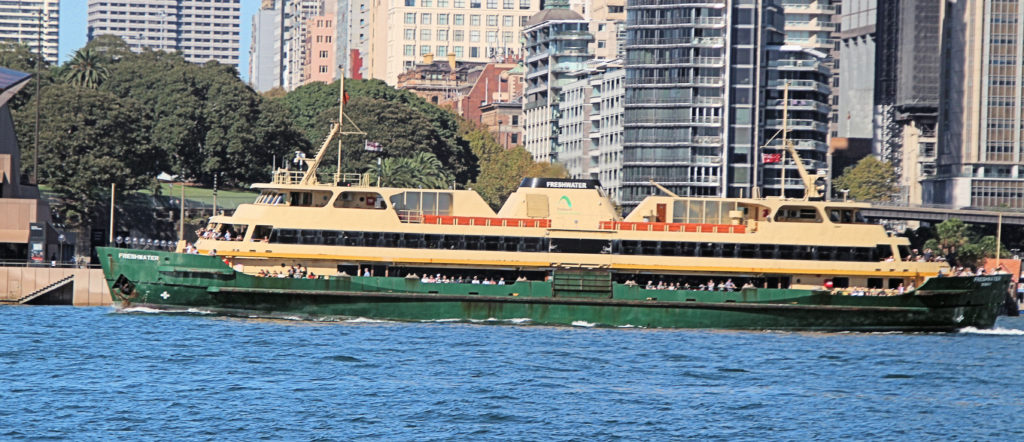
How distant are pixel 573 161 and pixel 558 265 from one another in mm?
116006

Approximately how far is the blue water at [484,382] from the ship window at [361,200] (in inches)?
215

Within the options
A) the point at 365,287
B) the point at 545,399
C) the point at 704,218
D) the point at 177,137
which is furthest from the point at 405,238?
the point at 177,137

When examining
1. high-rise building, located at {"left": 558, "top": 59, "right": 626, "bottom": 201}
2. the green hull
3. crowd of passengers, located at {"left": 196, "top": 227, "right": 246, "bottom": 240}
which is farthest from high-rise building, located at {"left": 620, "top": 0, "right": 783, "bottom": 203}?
crowd of passengers, located at {"left": 196, "top": 227, "right": 246, "bottom": 240}

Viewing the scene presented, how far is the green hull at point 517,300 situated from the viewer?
6234cm

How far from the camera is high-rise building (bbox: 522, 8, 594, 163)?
18725 cm

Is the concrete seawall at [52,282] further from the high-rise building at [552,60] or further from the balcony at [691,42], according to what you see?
the high-rise building at [552,60]

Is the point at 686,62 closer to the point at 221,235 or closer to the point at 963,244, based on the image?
the point at 963,244

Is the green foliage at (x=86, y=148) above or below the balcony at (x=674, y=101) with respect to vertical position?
below

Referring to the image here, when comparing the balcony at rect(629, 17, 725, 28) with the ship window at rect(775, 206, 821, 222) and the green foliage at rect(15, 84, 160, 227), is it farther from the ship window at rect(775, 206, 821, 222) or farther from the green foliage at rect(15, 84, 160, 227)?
the ship window at rect(775, 206, 821, 222)

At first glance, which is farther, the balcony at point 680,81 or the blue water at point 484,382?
the balcony at point 680,81

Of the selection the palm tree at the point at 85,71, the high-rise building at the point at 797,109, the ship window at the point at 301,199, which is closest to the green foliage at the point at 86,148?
the palm tree at the point at 85,71

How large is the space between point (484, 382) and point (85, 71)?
10456 cm

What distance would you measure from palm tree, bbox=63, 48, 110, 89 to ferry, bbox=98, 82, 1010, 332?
8010 cm

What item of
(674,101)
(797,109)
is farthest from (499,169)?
(797,109)
